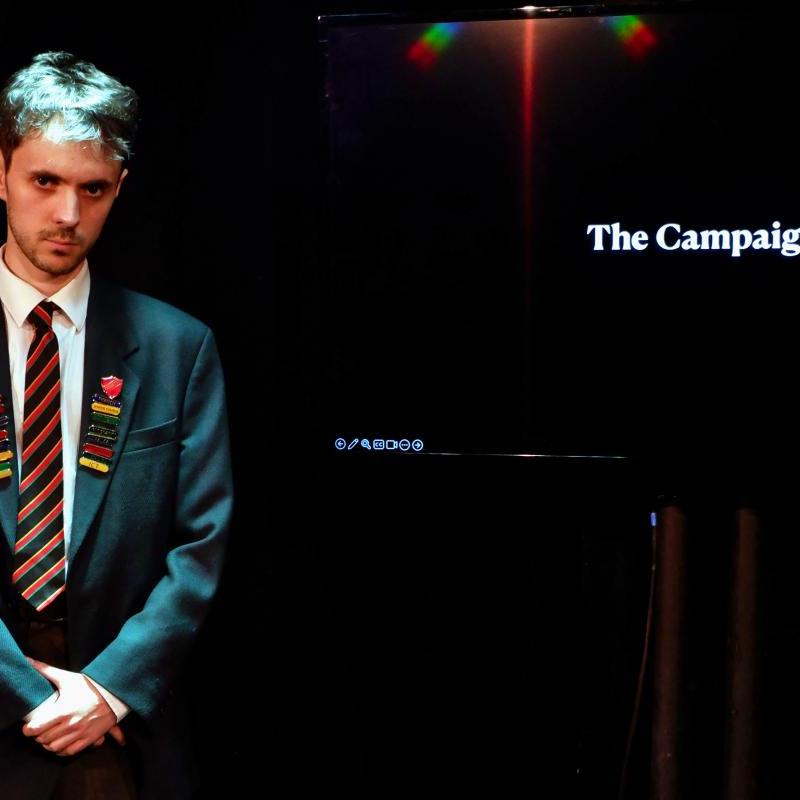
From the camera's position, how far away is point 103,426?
7.52 ft

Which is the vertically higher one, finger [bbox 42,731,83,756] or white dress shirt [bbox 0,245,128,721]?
white dress shirt [bbox 0,245,128,721]

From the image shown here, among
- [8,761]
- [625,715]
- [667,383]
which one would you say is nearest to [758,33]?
[667,383]

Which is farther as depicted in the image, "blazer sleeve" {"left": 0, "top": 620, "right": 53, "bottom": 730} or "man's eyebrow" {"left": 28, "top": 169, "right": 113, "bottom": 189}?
"man's eyebrow" {"left": 28, "top": 169, "right": 113, "bottom": 189}

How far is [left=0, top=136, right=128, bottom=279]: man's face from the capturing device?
226 cm

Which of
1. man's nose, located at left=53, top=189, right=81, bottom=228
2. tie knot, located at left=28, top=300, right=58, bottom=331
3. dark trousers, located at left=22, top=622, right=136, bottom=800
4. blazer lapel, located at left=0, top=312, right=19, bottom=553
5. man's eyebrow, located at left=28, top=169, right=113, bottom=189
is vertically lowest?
dark trousers, located at left=22, top=622, right=136, bottom=800

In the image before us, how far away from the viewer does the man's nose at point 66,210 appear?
2.26m

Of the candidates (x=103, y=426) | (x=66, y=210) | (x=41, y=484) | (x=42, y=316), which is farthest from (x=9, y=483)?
(x=66, y=210)

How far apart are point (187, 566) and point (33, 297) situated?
2.07ft

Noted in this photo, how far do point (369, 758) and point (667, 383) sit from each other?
1.21 m

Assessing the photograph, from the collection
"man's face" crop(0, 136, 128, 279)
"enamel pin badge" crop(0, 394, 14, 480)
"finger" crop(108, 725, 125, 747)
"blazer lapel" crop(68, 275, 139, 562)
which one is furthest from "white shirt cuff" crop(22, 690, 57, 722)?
"man's face" crop(0, 136, 128, 279)

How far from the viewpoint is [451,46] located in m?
2.56

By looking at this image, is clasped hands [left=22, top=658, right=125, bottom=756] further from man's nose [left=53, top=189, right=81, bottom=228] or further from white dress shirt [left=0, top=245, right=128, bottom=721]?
man's nose [left=53, top=189, right=81, bottom=228]

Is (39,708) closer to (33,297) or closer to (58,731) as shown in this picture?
(58,731)

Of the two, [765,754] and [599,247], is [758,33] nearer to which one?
[599,247]
